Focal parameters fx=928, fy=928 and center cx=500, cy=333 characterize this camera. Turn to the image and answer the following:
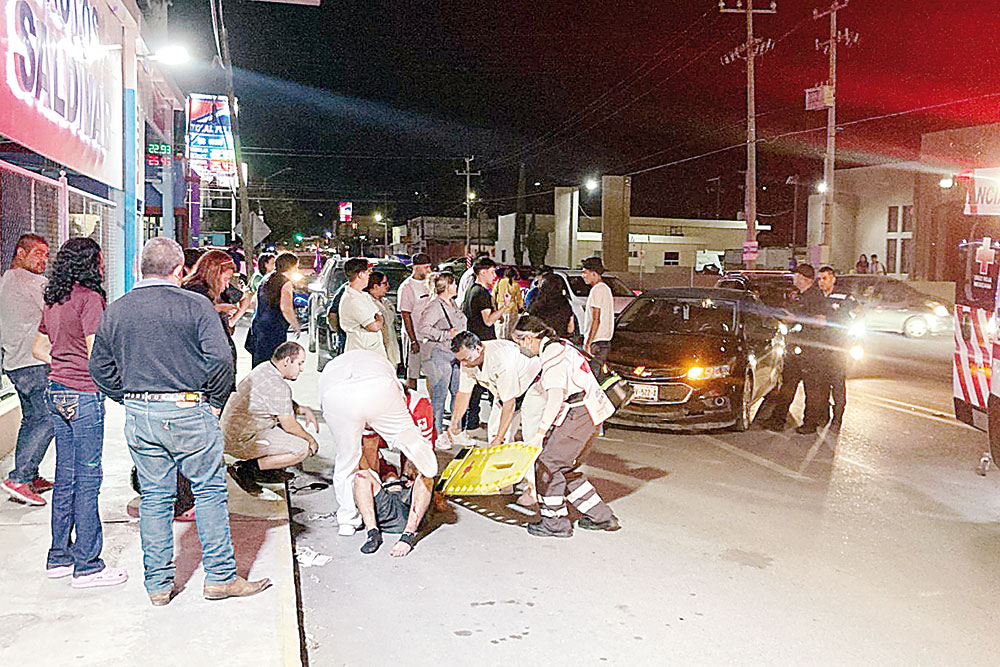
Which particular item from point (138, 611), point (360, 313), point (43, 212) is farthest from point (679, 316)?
point (138, 611)

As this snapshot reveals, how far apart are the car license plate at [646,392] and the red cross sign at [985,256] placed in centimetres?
335

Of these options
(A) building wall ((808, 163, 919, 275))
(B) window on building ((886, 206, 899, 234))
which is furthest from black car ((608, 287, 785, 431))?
(B) window on building ((886, 206, 899, 234))

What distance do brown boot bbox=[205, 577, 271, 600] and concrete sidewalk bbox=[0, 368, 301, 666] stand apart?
0.04m

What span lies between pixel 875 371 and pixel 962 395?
26.1 feet

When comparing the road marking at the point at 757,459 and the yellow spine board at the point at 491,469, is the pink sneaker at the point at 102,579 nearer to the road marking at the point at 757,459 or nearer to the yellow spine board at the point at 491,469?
the yellow spine board at the point at 491,469

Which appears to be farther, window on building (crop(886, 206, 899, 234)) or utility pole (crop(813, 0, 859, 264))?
window on building (crop(886, 206, 899, 234))

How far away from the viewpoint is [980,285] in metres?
8.27

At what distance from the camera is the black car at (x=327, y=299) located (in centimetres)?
1367

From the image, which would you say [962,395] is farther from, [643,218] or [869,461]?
[643,218]

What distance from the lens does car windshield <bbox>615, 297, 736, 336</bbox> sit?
11.2 m

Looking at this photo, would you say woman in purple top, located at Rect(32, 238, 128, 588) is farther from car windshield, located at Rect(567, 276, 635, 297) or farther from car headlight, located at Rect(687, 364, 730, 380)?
car windshield, located at Rect(567, 276, 635, 297)

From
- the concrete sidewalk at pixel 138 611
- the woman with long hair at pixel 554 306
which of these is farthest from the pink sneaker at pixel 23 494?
the woman with long hair at pixel 554 306

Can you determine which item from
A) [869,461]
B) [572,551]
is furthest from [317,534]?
[869,461]

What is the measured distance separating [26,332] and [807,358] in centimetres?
791
